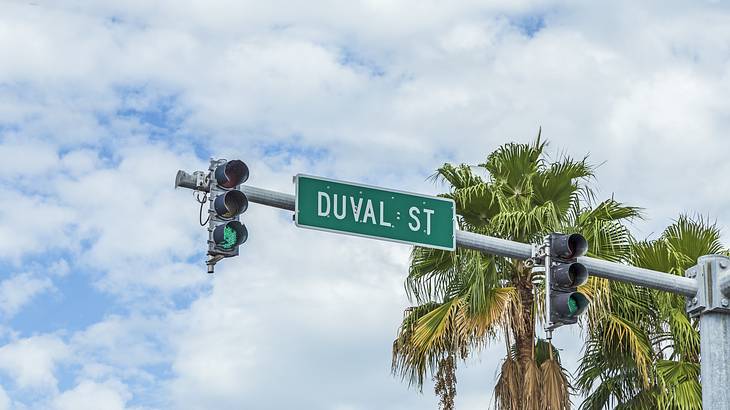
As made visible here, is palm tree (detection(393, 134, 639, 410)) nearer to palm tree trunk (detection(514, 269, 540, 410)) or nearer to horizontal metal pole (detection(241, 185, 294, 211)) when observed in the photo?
palm tree trunk (detection(514, 269, 540, 410))

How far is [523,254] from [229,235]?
9.04 feet

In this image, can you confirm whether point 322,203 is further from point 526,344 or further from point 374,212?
point 526,344

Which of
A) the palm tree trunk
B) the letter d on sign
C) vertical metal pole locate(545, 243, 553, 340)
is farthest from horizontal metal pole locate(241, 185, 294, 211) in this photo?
the palm tree trunk

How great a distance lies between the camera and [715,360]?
11.2 metres

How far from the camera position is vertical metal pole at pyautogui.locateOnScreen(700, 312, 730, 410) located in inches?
435

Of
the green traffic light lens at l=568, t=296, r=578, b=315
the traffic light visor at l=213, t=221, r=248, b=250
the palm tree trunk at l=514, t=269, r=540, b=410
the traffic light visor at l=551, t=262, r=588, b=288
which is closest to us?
the traffic light visor at l=213, t=221, r=248, b=250

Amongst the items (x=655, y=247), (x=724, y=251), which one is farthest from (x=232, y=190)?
(x=724, y=251)

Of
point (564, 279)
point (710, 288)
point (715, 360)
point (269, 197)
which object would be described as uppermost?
point (269, 197)

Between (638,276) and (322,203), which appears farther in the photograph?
(638,276)

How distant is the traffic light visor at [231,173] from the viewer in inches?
392

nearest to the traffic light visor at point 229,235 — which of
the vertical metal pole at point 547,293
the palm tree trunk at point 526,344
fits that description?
the vertical metal pole at point 547,293

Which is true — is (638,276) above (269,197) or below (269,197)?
below

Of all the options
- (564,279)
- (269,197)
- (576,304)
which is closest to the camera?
(269,197)

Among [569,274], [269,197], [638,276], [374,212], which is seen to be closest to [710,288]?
[638,276]
